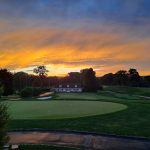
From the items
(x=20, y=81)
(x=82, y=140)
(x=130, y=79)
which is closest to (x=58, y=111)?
(x=82, y=140)

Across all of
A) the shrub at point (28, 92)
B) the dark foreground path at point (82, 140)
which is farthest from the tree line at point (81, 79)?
the dark foreground path at point (82, 140)

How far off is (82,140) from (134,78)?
3087 inches

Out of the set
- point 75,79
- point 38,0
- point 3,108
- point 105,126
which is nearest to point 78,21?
point 38,0

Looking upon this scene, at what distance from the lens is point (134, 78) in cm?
8912

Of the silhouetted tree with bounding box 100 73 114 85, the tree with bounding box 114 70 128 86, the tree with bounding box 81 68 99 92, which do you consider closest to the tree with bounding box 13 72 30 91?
the tree with bounding box 81 68 99 92

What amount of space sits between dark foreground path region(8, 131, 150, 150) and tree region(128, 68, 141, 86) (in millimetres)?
73297

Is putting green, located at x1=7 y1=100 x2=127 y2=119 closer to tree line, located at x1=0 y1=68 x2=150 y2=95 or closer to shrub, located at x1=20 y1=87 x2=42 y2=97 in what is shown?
shrub, located at x1=20 y1=87 x2=42 y2=97

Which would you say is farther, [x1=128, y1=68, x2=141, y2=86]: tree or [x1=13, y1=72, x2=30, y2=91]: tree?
[x1=128, y1=68, x2=141, y2=86]: tree

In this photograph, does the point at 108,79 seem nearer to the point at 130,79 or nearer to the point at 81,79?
the point at 130,79

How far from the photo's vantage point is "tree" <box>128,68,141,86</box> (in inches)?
3378

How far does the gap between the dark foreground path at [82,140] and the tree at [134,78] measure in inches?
2886

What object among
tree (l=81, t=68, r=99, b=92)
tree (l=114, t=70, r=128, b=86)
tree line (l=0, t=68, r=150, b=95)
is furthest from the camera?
tree (l=114, t=70, r=128, b=86)

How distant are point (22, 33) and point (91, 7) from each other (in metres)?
5.81

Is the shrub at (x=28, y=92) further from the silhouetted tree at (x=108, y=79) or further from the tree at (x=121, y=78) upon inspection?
the silhouetted tree at (x=108, y=79)
